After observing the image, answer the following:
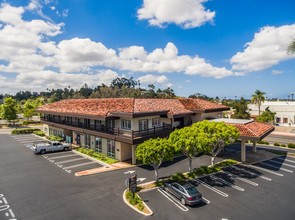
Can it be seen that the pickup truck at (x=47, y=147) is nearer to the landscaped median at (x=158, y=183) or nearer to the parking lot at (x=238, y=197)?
the landscaped median at (x=158, y=183)

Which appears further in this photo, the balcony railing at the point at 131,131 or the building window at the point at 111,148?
the building window at the point at 111,148

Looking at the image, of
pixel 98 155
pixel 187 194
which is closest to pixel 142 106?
pixel 98 155

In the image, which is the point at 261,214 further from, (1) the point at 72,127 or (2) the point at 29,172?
(1) the point at 72,127

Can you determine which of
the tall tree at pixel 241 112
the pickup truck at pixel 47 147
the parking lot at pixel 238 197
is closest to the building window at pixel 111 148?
the pickup truck at pixel 47 147

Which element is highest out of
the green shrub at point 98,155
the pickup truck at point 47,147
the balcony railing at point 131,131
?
the balcony railing at point 131,131

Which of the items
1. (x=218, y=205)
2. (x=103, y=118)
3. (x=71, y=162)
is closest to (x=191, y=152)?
(x=218, y=205)

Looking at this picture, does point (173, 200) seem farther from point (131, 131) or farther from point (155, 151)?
point (131, 131)
